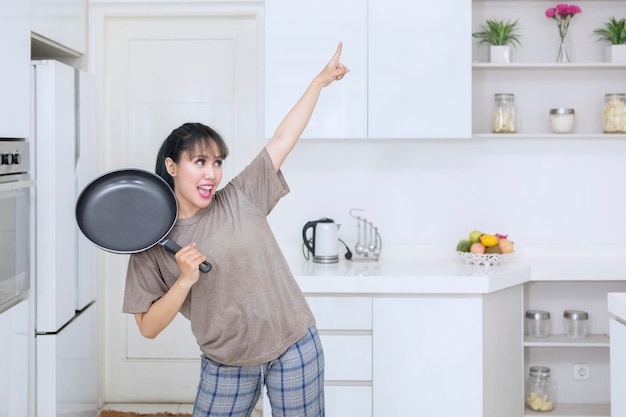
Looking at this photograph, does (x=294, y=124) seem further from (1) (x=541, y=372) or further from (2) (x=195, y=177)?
(1) (x=541, y=372)

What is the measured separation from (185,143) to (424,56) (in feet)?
5.39

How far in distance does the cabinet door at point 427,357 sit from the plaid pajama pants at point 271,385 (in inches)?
42.4

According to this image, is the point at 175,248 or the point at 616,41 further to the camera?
the point at 616,41

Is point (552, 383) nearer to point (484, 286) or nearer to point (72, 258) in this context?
point (484, 286)

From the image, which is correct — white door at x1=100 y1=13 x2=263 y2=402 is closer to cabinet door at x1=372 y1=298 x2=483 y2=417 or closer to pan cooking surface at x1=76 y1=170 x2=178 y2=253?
cabinet door at x1=372 y1=298 x2=483 y2=417

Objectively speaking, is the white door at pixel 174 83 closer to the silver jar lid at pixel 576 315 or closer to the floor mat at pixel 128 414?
the floor mat at pixel 128 414

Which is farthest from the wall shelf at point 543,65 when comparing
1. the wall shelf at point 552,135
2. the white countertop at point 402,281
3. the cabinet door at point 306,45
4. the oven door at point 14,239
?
the oven door at point 14,239

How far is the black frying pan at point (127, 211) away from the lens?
184 centimetres

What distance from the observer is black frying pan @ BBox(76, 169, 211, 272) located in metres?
1.84

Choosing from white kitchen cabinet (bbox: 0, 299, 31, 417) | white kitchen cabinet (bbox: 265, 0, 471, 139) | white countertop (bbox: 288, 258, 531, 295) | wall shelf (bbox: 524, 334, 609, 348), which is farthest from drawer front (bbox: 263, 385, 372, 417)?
white kitchen cabinet (bbox: 265, 0, 471, 139)

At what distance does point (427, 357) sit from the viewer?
304 centimetres

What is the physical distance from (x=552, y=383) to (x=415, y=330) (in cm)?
94

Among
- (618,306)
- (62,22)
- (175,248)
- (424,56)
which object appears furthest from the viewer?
(424,56)

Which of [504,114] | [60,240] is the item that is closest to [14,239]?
[60,240]
